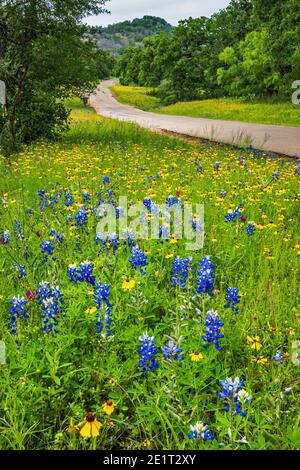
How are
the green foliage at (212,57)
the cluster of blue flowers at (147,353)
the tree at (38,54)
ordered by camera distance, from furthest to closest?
1. the green foliage at (212,57)
2. the tree at (38,54)
3. the cluster of blue flowers at (147,353)

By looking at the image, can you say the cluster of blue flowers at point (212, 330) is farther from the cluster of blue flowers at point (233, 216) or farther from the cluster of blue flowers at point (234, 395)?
the cluster of blue flowers at point (233, 216)

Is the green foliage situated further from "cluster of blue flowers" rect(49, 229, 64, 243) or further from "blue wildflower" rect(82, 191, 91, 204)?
"cluster of blue flowers" rect(49, 229, 64, 243)

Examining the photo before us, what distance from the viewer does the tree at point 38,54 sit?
11844 millimetres

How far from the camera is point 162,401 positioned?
2.47m

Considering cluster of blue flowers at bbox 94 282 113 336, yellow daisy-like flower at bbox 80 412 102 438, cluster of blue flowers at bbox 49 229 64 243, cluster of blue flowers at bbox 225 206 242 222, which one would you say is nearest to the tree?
cluster of blue flowers at bbox 49 229 64 243

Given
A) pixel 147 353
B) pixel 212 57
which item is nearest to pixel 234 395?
pixel 147 353

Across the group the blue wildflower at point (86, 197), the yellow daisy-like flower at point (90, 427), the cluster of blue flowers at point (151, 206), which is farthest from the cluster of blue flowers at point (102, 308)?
the blue wildflower at point (86, 197)

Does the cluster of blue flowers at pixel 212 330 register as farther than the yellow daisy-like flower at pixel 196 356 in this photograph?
A: Yes

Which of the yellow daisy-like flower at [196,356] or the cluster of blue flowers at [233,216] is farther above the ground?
the cluster of blue flowers at [233,216]

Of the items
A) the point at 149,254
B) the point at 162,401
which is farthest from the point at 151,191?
the point at 162,401

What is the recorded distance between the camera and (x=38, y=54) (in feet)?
40.7

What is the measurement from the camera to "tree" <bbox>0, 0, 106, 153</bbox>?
11844 millimetres

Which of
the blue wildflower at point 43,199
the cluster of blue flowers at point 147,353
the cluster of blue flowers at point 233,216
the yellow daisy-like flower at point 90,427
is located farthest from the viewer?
the blue wildflower at point 43,199

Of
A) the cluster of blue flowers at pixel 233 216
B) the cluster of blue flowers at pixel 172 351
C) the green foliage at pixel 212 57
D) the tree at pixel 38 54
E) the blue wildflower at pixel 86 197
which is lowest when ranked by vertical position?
the cluster of blue flowers at pixel 172 351
